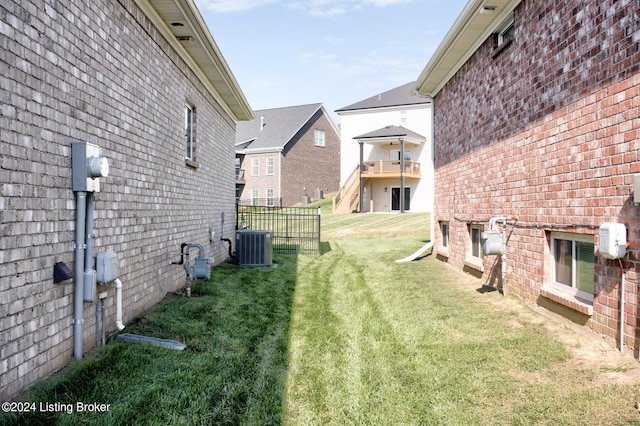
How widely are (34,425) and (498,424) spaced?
317 centimetres

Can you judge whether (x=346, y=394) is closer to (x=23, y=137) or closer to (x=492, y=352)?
(x=492, y=352)

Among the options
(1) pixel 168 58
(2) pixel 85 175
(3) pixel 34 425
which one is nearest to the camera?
(3) pixel 34 425

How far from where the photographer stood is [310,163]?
3584 cm

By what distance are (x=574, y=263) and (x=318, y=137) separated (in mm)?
31837

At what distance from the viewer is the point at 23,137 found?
11.4 ft

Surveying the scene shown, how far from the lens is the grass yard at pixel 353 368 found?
134 inches

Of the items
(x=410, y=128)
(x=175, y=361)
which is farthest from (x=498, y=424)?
(x=410, y=128)

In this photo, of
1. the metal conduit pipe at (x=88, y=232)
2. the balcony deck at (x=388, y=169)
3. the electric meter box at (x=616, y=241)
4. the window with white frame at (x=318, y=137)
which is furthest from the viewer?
the window with white frame at (x=318, y=137)

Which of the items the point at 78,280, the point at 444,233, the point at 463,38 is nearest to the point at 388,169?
the point at 444,233

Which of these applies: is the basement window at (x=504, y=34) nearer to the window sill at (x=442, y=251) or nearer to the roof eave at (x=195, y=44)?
the roof eave at (x=195, y=44)

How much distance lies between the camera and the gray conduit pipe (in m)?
4.22

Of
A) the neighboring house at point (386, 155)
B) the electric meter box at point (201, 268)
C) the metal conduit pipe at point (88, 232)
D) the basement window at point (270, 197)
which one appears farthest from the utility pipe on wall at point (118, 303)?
the basement window at point (270, 197)

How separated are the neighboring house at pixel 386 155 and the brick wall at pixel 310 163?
4.21 m

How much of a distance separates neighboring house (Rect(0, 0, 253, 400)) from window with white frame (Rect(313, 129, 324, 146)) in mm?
27460
